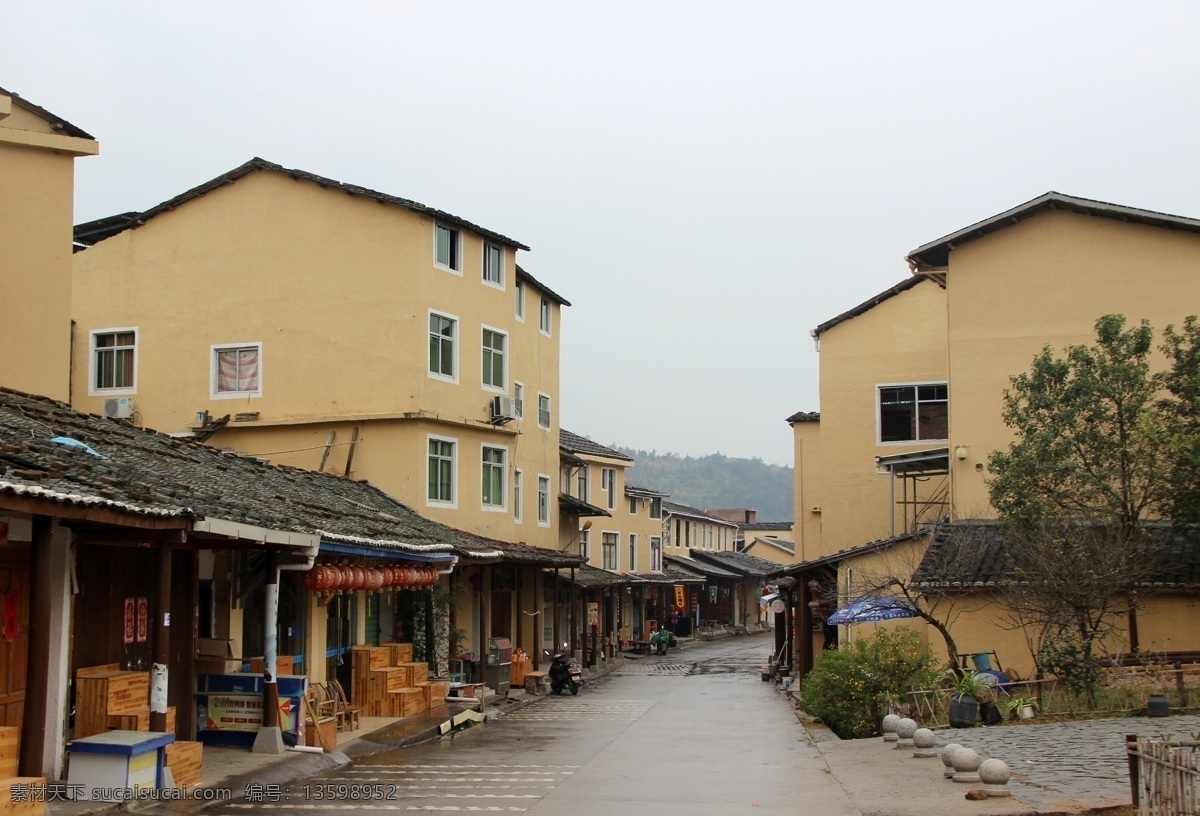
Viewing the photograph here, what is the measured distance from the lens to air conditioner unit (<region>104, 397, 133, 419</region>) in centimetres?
2883

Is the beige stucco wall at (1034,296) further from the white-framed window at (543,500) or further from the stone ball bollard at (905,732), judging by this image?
the white-framed window at (543,500)

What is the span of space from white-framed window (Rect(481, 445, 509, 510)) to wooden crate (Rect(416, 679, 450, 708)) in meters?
8.28

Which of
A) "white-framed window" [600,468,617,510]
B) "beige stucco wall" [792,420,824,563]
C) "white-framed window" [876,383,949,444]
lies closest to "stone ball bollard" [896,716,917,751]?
"white-framed window" [876,383,949,444]

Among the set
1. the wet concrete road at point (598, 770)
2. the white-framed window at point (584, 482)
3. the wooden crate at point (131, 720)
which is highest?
the white-framed window at point (584, 482)

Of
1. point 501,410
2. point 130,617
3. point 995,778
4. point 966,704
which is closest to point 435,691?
point 130,617

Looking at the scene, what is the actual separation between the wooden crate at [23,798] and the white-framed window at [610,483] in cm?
A: 4433

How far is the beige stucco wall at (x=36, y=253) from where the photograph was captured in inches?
717

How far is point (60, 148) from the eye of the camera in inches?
745

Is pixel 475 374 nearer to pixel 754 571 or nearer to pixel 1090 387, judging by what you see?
pixel 1090 387

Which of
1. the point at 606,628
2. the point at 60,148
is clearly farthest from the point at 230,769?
the point at 606,628

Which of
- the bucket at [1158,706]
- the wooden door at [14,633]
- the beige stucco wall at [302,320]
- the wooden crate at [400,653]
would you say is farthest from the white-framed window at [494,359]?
the wooden door at [14,633]

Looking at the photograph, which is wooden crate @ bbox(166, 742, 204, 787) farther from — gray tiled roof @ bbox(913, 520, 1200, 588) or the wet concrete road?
gray tiled roof @ bbox(913, 520, 1200, 588)

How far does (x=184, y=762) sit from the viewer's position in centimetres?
1248

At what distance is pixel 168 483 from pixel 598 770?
6474 millimetres
